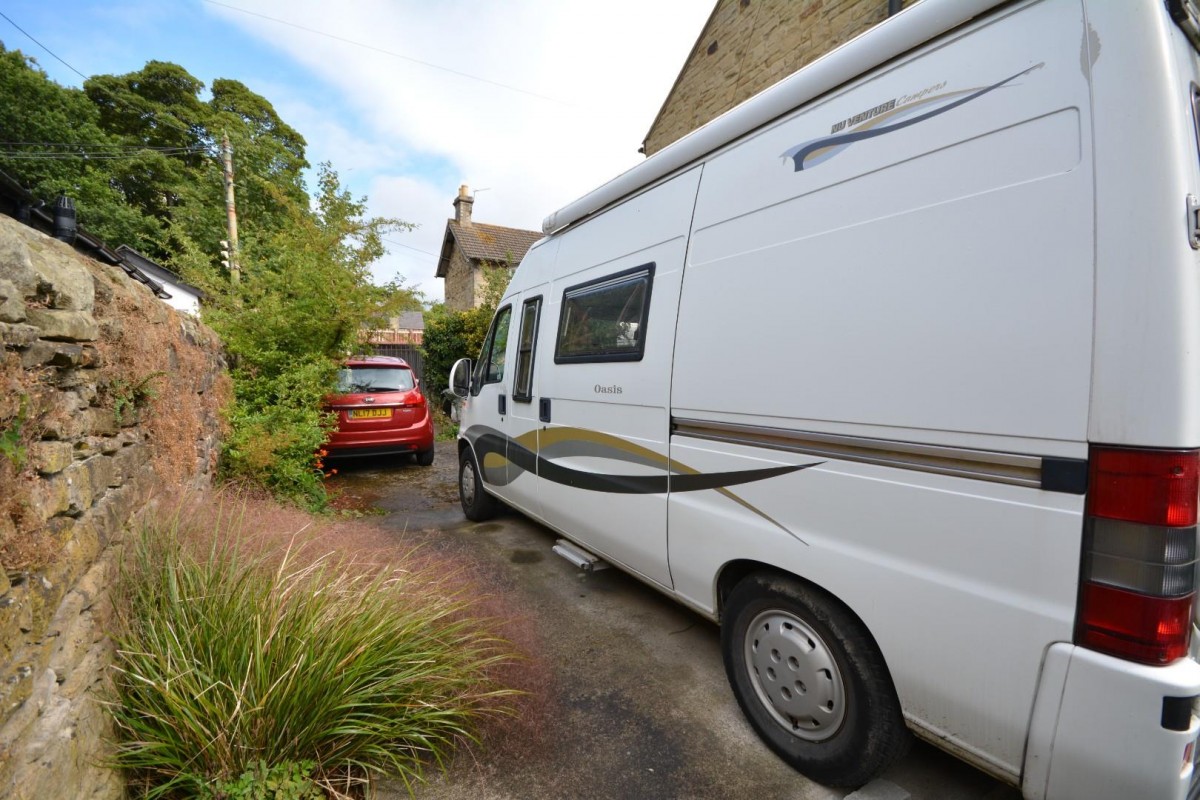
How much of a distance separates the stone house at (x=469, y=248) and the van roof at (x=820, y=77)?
15826 mm

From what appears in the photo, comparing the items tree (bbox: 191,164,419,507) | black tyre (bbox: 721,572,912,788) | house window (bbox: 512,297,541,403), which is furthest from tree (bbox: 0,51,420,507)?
black tyre (bbox: 721,572,912,788)

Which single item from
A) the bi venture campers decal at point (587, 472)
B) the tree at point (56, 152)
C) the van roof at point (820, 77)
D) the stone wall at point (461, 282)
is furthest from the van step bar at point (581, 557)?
the tree at point (56, 152)

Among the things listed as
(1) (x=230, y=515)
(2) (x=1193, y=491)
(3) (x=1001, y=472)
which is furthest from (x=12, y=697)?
(2) (x=1193, y=491)

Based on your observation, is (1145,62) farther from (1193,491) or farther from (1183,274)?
(1193,491)

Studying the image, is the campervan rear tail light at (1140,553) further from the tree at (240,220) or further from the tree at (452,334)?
the tree at (452,334)

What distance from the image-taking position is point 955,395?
150 cm

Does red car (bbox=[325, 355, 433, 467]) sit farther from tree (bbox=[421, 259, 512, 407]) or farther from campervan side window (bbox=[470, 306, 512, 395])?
tree (bbox=[421, 259, 512, 407])

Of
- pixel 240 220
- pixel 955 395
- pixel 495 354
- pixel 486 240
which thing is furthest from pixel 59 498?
pixel 240 220

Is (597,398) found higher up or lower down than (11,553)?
higher up

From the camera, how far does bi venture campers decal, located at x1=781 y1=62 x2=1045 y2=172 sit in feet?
5.07

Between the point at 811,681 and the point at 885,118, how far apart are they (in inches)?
81.5

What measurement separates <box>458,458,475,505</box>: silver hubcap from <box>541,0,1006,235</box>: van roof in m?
3.26

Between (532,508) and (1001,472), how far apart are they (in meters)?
3.24

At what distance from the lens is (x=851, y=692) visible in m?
1.86
